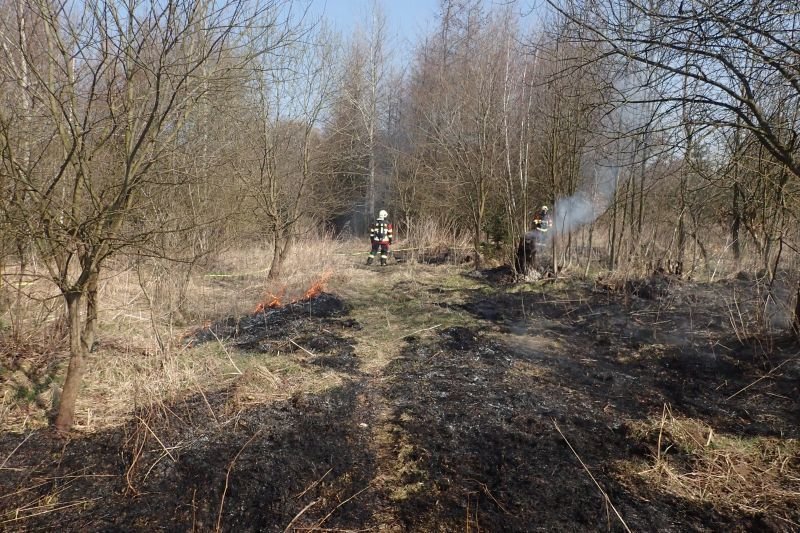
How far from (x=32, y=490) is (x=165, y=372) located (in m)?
1.50

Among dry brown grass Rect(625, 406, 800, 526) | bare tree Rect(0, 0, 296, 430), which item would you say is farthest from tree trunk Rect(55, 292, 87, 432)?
dry brown grass Rect(625, 406, 800, 526)

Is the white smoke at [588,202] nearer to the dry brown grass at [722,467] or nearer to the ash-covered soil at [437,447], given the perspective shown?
the ash-covered soil at [437,447]

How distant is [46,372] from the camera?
14.5ft

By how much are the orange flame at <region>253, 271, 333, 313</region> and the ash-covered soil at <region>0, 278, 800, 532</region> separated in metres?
1.89

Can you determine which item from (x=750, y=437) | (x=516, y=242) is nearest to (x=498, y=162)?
(x=516, y=242)

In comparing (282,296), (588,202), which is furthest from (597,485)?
(588,202)

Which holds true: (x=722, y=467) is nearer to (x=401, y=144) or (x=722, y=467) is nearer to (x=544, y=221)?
(x=544, y=221)

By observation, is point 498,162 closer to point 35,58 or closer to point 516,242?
point 516,242

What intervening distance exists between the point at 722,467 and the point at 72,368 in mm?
4430

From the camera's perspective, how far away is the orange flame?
785 centimetres

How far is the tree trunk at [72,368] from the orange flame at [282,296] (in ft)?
13.2

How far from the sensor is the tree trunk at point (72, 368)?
3264 millimetres

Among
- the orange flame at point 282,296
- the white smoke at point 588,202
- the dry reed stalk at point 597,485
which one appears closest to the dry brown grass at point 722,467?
the dry reed stalk at point 597,485

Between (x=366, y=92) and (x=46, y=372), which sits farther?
(x=366, y=92)
